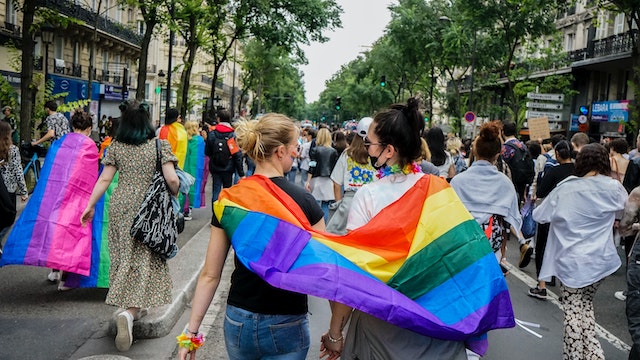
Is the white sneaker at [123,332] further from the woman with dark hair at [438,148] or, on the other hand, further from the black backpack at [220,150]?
the black backpack at [220,150]

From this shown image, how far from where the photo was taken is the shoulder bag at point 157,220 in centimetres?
549

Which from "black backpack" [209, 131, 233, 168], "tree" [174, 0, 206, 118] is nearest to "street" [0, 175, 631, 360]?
"black backpack" [209, 131, 233, 168]

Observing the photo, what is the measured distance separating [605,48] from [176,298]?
104 ft

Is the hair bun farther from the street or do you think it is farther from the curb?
the curb

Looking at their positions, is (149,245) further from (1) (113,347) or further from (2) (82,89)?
(2) (82,89)

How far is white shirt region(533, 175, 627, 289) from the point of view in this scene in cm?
562

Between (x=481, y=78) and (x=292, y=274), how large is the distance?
37.1 metres

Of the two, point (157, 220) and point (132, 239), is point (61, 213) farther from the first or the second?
point (157, 220)

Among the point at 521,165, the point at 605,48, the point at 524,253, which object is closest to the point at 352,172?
the point at 524,253

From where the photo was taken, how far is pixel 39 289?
7.12 metres

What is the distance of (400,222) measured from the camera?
114 inches

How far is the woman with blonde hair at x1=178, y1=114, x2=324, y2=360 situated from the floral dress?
2557 mm

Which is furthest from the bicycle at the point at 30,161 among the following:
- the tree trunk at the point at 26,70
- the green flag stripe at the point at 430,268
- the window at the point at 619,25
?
the window at the point at 619,25

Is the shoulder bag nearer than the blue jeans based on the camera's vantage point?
No
